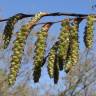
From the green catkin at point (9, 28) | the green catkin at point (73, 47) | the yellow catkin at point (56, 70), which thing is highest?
the green catkin at point (9, 28)

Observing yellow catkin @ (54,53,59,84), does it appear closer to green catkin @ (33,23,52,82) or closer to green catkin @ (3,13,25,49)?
green catkin @ (33,23,52,82)

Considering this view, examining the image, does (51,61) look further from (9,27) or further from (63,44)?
(9,27)

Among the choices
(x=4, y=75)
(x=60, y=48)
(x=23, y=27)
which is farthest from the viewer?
(x=4, y=75)

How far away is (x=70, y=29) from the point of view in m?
1.59

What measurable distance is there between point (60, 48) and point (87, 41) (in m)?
0.10

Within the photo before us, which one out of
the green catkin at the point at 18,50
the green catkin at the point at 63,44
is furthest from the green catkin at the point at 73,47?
the green catkin at the point at 18,50

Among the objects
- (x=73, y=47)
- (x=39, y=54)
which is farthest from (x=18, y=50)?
(x=73, y=47)

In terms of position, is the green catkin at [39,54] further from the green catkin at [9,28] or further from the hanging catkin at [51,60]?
the green catkin at [9,28]

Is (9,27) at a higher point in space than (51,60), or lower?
higher

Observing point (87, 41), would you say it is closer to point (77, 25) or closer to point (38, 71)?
point (77, 25)

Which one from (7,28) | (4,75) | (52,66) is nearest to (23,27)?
(7,28)

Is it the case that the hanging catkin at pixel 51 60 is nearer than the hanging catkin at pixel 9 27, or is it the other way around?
the hanging catkin at pixel 51 60

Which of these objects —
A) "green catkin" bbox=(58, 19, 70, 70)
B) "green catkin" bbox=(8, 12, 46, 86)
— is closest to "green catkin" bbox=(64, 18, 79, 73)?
"green catkin" bbox=(58, 19, 70, 70)

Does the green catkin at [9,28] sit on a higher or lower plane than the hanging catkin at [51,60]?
higher
